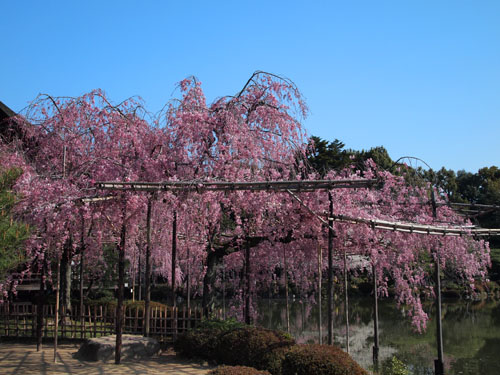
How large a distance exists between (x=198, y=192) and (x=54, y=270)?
596 inches

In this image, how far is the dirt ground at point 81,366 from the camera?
972cm

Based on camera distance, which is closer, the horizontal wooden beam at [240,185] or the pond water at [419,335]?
the horizontal wooden beam at [240,185]

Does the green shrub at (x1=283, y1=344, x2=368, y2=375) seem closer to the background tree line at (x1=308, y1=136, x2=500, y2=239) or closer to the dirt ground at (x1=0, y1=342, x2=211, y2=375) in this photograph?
the dirt ground at (x1=0, y1=342, x2=211, y2=375)

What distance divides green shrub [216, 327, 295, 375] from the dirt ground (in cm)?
63

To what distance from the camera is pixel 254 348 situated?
31.7 ft

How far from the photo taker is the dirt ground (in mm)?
9719

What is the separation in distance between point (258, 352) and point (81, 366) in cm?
407

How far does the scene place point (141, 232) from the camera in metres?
17.7

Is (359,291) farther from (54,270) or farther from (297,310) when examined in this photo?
(54,270)

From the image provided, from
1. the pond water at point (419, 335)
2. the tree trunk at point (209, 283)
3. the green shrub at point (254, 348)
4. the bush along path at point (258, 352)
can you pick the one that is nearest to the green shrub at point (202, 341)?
the bush along path at point (258, 352)

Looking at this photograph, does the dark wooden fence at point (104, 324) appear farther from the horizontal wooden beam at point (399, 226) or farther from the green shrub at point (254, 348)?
the horizontal wooden beam at point (399, 226)

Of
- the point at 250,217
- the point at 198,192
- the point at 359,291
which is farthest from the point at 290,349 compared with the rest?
the point at 359,291

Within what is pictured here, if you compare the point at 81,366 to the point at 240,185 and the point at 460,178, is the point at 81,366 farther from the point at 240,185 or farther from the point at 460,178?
the point at 460,178

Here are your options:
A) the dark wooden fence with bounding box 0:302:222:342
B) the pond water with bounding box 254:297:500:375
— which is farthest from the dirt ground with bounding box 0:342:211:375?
the pond water with bounding box 254:297:500:375
